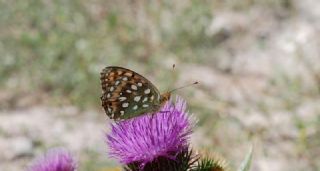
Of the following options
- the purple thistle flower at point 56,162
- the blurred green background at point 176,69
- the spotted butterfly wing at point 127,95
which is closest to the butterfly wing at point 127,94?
the spotted butterfly wing at point 127,95

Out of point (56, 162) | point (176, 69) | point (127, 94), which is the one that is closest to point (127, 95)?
point (127, 94)

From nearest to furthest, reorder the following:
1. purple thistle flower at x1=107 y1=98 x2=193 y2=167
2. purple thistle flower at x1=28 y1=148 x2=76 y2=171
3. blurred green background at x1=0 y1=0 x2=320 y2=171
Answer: purple thistle flower at x1=107 y1=98 x2=193 y2=167, purple thistle flower at x1=28 y1=148 x2=76 y2=171, blurred green background at x1=0 y1=0 x2=320 y2=171

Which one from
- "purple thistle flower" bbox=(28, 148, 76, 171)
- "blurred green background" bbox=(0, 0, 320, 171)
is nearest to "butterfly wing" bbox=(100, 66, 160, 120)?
"purple thistle flower" bbox=(28, 148, 76, 171)

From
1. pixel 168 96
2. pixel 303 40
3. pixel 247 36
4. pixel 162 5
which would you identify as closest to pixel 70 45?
pixel 162 5

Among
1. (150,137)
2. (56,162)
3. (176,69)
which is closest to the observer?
(150,137)

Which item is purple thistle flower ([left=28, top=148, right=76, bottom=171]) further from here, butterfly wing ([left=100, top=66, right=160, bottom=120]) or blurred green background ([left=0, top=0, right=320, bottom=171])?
blurred green background ([left=0, top=0, right=320, bottom=171])

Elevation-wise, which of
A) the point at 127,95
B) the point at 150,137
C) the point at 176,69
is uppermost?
the point at 176,69

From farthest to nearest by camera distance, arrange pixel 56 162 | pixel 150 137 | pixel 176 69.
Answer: pixel 176 69 < pixel 56 162 < pixel 150 137

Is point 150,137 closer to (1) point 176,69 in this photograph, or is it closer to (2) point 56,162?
(2) point 56,162
